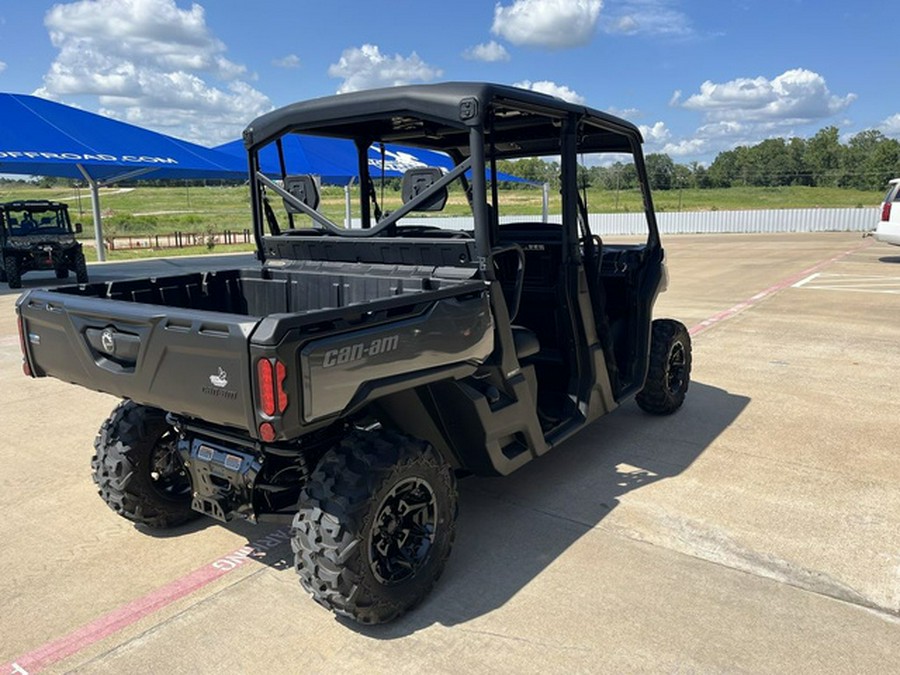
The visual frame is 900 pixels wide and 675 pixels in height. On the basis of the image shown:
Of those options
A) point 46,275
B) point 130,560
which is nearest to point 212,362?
point 130,560

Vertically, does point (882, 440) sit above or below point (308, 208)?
below

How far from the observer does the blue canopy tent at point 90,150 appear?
17297 millimetres

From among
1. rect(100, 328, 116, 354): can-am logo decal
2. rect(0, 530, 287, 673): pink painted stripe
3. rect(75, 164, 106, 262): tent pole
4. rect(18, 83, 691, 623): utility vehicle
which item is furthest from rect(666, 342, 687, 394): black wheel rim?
rect(75, 164, 106, 262): tent pole

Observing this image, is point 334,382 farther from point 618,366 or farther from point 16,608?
point 618,366

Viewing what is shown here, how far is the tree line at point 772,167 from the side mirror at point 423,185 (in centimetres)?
97

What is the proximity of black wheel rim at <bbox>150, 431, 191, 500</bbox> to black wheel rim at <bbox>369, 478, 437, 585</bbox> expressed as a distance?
1278 millimetres

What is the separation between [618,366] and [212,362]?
296cm

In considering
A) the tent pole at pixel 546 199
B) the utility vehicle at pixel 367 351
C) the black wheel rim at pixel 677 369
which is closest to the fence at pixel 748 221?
the tent pole at pixel 546 199

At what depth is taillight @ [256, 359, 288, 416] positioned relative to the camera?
7.32 feet

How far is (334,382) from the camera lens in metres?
2.41

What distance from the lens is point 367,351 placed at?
2.51 meters

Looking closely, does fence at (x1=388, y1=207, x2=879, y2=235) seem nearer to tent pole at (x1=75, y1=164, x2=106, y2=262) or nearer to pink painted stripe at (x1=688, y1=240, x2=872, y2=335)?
pink painted stripe at (x1=688, y1=240, x2=872, y2=335)

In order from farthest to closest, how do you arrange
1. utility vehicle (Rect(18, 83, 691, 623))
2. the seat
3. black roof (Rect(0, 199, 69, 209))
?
black roof (Rect(0, 199, 69, 209))
the seat
utility vehicle (Rect(18, 83, 691, 623))

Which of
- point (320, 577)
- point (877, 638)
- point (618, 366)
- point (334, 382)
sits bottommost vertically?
point (877, 638)
